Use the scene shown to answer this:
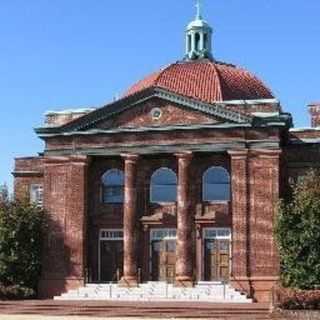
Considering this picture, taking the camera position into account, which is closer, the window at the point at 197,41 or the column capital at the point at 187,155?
the column capital at the point at 187,155

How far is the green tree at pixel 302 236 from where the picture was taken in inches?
1554

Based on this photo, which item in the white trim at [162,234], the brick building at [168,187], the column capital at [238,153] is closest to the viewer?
the brick building at [168,187]

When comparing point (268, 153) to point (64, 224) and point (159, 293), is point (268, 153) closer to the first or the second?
point (159, 293)

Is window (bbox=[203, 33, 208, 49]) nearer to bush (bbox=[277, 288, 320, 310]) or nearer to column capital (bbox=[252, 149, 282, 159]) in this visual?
column capital (bbox=[252, 149, 282, 159])

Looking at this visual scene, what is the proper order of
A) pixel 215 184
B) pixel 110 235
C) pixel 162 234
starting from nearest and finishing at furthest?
pixel 215 184 → pixel 162 234 → pixel 110 235

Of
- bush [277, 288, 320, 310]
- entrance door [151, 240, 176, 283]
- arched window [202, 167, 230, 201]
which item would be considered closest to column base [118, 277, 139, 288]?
entrance door [151, 240, 176, 283]

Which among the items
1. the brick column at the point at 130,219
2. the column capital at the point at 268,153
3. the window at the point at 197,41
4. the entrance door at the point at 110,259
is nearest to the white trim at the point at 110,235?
the entrance door at the point at 110,259

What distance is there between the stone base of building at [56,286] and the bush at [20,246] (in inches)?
17.3

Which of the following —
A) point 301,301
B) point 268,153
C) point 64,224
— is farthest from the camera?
point 64,224

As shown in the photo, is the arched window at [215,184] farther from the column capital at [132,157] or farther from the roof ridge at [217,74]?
the roof ridge at [217,74]

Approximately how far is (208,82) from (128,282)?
12930 mm

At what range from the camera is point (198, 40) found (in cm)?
5672

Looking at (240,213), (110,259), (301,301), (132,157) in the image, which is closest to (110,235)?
(110,259)

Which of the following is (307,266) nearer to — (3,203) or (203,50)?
(3,203)
